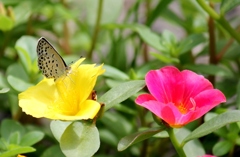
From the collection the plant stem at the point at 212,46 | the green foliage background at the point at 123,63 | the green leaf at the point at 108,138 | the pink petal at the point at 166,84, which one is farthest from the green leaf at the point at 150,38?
the pink petal at the point at 166,84

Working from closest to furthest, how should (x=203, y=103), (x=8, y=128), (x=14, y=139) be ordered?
1. (x=203, y=103)
2. (x=14, y=139)
3. (x=8, y=128)

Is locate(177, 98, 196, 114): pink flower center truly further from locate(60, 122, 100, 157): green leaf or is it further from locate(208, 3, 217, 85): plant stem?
locate(208, 3, 217, 85): plant stem

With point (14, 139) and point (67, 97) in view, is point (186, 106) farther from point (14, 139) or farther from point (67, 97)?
point (14, 139)

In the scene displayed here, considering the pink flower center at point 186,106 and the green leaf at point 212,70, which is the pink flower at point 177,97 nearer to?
the pink flower center at point 186,106

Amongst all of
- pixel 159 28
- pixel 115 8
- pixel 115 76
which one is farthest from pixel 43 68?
pixel 159 28

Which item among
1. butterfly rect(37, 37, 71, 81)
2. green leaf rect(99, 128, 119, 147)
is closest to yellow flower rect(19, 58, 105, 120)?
butterfly rect(37, 37, 71, 81)

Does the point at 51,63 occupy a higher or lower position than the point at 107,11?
higher

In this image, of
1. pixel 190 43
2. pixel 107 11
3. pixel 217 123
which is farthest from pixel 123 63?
pixel 217 123
